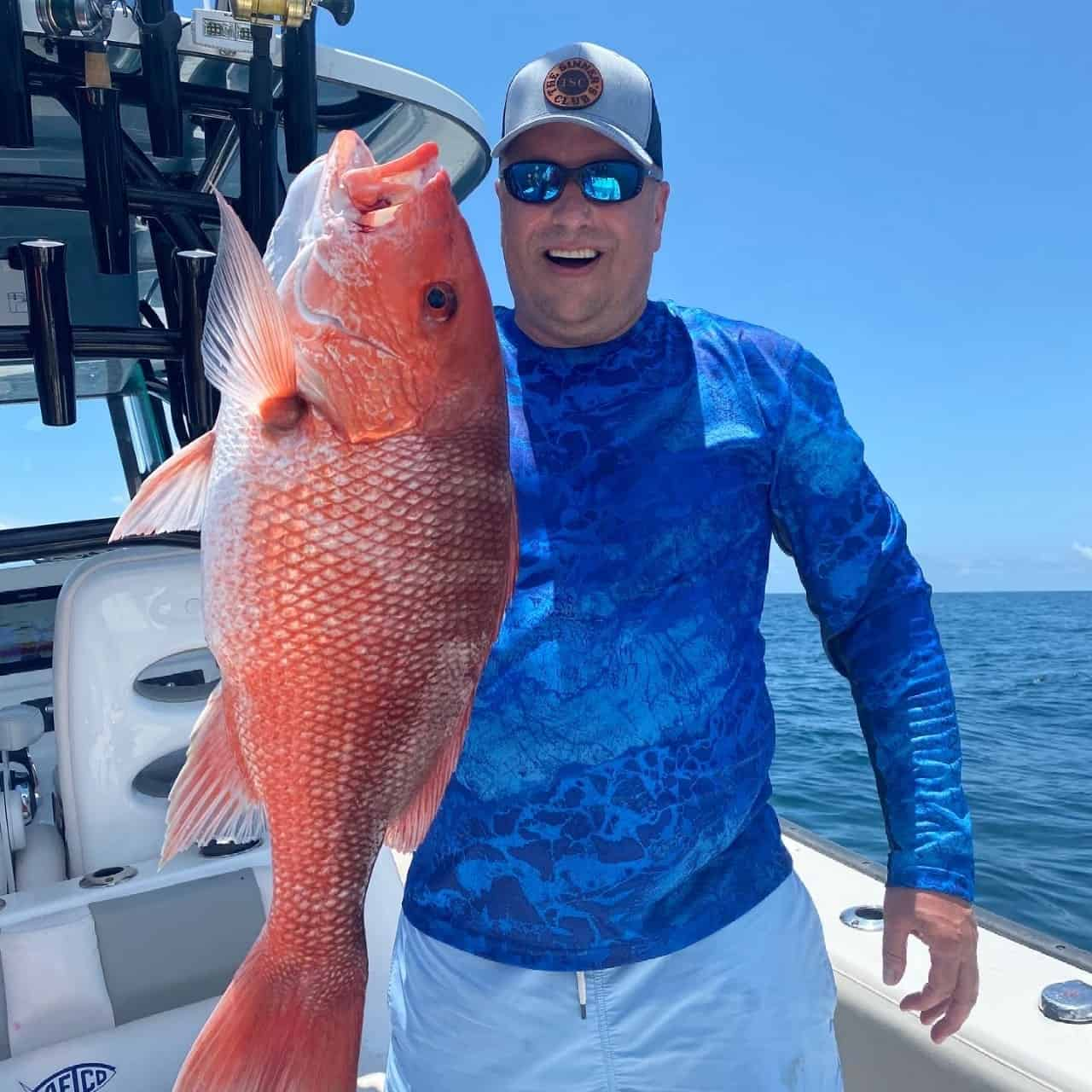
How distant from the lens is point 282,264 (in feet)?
4.19

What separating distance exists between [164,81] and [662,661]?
1.86 metres

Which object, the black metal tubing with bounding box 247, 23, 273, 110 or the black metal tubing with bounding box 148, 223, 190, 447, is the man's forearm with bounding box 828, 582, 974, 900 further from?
the black metal tubing with bounding box 247, 23, 273, 110

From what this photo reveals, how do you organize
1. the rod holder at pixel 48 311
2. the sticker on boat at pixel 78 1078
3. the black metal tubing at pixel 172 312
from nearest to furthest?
the sticker on boat at pixel 78 1078
the rod holder at pixel 48 311
the black metal tubing at pixel 172 312

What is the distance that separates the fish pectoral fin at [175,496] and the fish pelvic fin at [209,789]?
0.22 meters

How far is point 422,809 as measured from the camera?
132 centimetres

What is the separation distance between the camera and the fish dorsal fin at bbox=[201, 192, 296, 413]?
1122 mm

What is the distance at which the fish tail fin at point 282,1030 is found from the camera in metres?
1.22

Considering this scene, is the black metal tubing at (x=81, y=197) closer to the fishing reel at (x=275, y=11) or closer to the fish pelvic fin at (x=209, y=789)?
the fishing reel at (x=275, y=11)

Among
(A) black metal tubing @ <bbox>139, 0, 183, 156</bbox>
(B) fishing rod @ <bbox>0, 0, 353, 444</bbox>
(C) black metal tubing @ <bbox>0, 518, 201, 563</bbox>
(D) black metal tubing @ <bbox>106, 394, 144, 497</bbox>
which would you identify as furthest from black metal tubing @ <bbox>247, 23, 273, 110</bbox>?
(D) black metal tubing @ <bbox>106, 394, 144, 497</bbox>

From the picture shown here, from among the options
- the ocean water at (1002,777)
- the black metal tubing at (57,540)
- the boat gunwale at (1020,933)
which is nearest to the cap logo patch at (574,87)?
the black metal tubing at (57,540)

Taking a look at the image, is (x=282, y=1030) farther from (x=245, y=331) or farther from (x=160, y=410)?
(x=160, y=410)

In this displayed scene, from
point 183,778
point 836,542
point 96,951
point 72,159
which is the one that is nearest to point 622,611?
point 836,542

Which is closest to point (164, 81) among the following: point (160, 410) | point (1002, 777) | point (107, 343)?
point (107, 343)

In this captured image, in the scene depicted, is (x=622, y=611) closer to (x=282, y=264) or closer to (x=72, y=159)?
(x=282, y=264)
